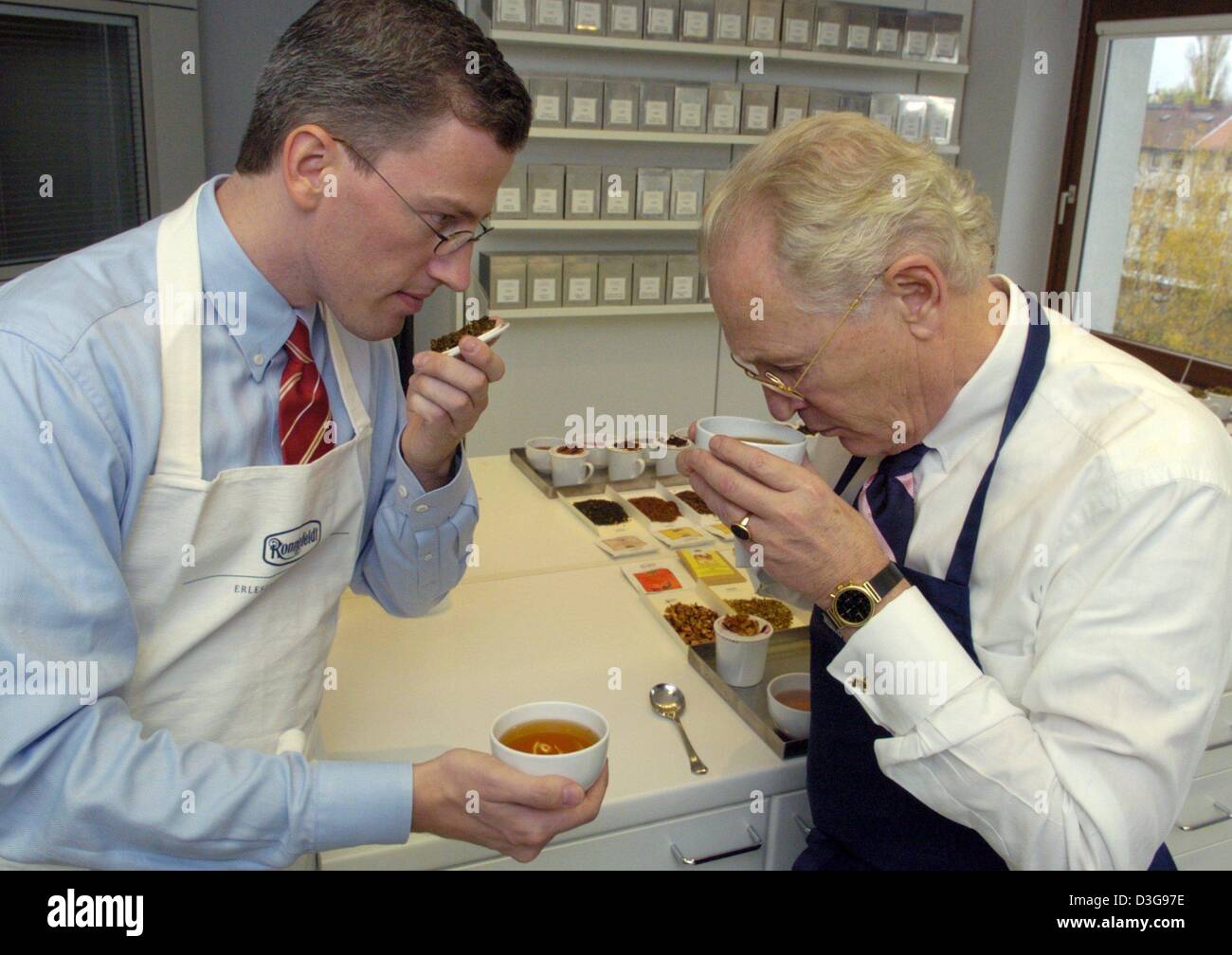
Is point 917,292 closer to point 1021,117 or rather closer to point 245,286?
point 245,286

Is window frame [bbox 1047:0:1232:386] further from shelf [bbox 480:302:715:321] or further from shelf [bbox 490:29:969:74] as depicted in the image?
shelf [bbox 480:302:715:321]

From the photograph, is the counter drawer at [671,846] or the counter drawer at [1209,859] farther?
the counter drawer at [1209,859]

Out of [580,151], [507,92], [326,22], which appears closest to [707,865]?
[507,92]

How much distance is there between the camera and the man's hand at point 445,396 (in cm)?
137

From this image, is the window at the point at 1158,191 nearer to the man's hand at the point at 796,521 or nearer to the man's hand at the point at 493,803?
the man's hand at the point at 796,521

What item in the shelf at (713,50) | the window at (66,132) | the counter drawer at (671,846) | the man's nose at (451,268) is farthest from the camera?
the shelf at (713,50)

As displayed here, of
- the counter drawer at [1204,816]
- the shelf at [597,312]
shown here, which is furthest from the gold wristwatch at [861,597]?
the shelf at [597,312]

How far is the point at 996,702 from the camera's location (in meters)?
1.14

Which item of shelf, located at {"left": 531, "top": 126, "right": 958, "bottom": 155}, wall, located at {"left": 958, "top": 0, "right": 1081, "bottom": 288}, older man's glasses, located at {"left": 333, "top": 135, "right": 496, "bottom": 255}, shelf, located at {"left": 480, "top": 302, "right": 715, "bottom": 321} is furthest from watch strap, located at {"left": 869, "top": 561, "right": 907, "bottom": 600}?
wall, located at {"left": 958, "top": 0, "right": 1081, "bottom": 288}

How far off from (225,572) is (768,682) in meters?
0.93

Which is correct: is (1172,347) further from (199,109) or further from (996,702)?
(199,109)

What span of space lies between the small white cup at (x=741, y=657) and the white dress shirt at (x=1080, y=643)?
1.44 ft

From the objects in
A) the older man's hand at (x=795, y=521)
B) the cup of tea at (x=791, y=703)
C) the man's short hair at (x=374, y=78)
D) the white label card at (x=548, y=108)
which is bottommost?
the cup of tea at (x=791, y=703)

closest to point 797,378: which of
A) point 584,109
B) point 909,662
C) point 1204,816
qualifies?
point 909,662
